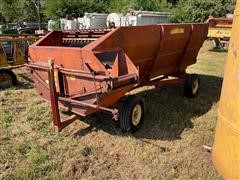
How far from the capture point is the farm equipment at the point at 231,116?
3695mm

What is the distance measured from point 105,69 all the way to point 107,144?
117 cm

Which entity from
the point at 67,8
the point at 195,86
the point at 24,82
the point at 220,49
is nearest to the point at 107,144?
the point at 195,86

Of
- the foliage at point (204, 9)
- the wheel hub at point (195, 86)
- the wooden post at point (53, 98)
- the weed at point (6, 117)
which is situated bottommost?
the weed at point (6, 117)

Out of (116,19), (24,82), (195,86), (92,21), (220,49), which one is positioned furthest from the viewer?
(92,21)

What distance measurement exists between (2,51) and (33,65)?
138 inches

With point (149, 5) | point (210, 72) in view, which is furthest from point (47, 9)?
point (210, 72)

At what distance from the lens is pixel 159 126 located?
18.6 ft

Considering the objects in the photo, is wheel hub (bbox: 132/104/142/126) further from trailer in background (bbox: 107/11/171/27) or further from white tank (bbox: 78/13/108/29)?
white tank (bbox: 78/13/108/29)

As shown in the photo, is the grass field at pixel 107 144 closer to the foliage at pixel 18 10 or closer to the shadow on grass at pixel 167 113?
the shadow on grass at pixel 167 113

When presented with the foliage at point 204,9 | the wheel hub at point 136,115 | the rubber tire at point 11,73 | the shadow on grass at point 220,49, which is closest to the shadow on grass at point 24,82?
the rubber tire at point 11,73

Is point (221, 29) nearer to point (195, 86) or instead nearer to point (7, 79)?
point (195, 86)

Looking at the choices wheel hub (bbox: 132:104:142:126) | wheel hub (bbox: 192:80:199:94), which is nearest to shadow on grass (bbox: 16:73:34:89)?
wheel hub (bbox: 132:104:142:126)

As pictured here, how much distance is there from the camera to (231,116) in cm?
380

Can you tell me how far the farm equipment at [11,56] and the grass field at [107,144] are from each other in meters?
1.45
